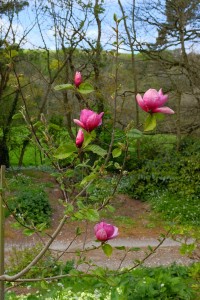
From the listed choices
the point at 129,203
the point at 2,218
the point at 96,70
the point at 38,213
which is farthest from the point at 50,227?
the point at 2,218

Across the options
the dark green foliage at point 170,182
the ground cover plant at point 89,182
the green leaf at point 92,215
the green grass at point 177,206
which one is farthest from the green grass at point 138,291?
the dark green foliage at point 170,182

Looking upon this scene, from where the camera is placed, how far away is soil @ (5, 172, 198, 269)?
9.18 m

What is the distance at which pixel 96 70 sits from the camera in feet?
50.5

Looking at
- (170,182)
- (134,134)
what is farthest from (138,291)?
(170,182)

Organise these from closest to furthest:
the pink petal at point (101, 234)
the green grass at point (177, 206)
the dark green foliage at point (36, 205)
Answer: the pink petal at point (101, 234)
the dark green foliage at point (36, 205)
the green grass at point (177, 206)

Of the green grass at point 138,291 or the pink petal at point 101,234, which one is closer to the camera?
the pink petal at point 101,234

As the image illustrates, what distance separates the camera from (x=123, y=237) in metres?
11.4

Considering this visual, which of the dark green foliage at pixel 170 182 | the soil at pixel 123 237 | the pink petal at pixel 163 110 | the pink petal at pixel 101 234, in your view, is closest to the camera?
the pink petal at pixel 163 110

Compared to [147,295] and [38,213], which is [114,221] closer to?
[38,213]

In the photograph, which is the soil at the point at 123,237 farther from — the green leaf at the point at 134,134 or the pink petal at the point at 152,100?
the pink petal at the point at 152,100

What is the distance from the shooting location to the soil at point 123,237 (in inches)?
361

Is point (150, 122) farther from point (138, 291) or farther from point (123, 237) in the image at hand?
point (123, 237)

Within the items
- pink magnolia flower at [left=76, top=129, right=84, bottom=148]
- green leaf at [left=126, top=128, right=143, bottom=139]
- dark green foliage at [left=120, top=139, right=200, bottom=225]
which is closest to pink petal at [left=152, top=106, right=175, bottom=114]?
green leaf at [left=126, top=128, right=143, bottom=139]

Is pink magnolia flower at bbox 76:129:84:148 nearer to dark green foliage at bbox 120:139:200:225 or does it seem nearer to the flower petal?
the flower petal
